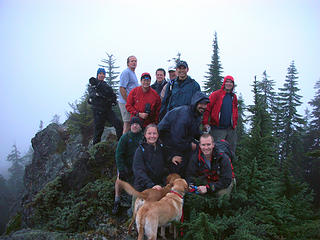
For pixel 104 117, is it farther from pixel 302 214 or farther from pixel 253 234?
pixel 302 214

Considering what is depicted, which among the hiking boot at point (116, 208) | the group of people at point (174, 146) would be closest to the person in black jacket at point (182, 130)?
the group of people at point (174, 146)

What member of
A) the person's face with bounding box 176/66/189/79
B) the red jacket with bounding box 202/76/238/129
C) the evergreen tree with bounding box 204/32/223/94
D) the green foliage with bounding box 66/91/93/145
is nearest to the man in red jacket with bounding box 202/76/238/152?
the red jacket with bounding box 202/76/238/129

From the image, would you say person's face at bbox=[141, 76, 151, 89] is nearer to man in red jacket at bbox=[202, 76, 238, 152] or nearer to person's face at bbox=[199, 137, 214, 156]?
man in red jacket at bbox=[202, 76, 238, 152]

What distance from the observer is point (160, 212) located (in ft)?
9.98

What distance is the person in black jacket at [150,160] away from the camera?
4090 millimetres

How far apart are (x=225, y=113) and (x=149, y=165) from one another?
3222 millimetres

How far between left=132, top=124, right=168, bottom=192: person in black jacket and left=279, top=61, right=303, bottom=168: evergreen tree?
23.0 m

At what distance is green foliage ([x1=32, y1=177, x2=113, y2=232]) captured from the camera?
18.5 feet

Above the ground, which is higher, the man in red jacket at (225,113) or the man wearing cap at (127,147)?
the man in red jacket at (225,113)

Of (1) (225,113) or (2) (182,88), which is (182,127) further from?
(1) (225,113)

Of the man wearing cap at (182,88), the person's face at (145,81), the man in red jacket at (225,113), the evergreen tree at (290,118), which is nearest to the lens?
the man wearing cap at (182,88)

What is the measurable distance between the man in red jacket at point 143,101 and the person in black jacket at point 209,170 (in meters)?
2.09

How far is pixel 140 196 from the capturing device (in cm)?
332

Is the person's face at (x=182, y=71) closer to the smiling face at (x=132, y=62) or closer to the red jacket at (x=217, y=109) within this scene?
the red jacket at (x=217, y=109)
